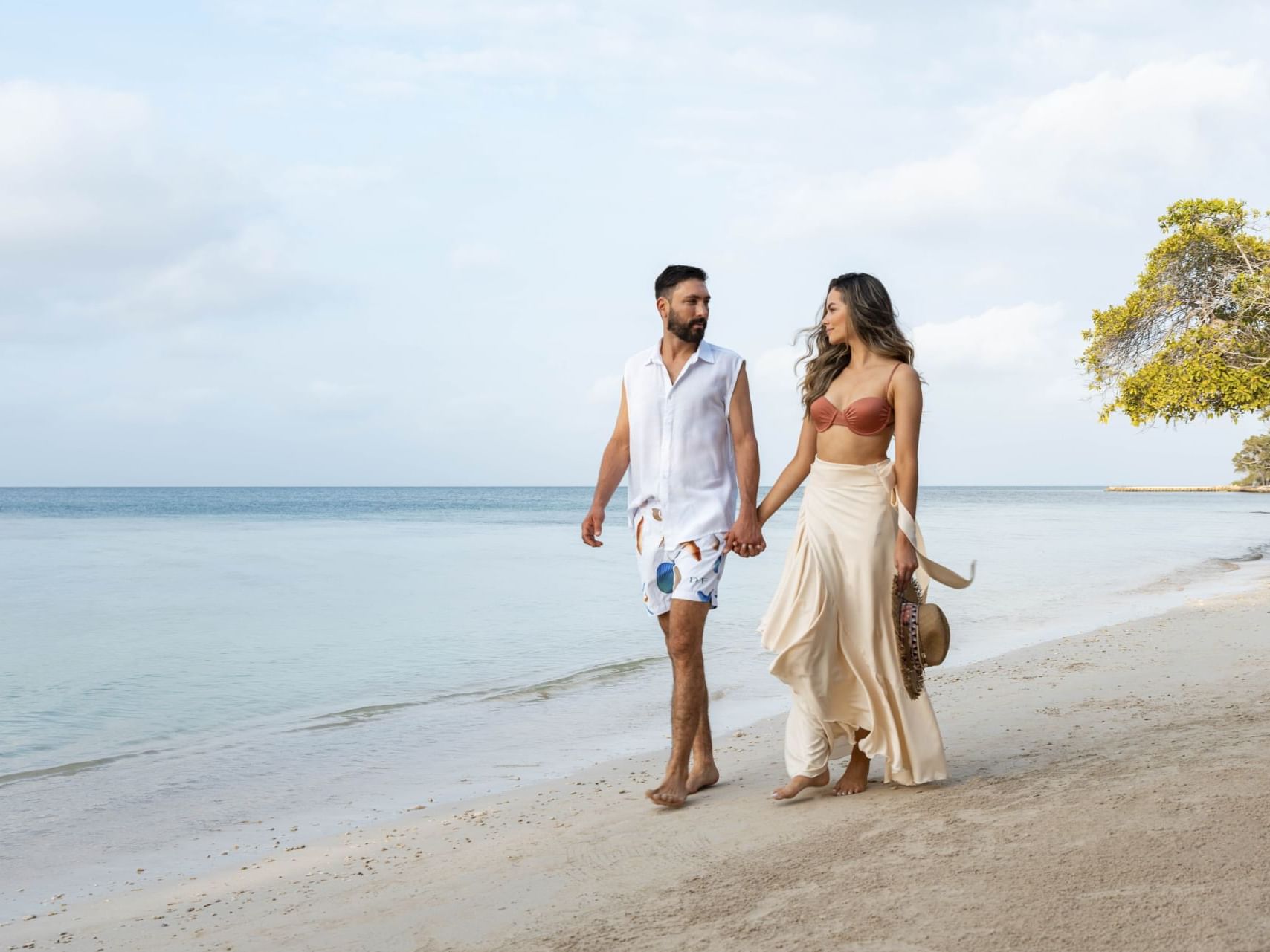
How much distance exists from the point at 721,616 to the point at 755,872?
10.3 meters

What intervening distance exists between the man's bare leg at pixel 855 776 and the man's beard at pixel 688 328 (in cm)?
172

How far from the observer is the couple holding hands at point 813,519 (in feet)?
13.2

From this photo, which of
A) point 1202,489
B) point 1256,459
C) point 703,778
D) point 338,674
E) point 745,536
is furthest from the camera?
point 1202,489

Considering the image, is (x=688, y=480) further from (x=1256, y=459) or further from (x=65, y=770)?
(x=1256, y=459)

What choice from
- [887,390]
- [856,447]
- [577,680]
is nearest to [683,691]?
[856,447]

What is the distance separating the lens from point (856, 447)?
4.06 m

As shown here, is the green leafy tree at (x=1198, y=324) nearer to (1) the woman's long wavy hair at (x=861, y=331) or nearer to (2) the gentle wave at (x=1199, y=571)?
(2) the gentle wave at (x=1199, y=571)

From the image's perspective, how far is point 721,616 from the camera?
44.4ft

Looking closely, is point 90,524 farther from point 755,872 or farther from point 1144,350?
point 755,872

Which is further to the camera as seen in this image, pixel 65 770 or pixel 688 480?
pixel 65 770

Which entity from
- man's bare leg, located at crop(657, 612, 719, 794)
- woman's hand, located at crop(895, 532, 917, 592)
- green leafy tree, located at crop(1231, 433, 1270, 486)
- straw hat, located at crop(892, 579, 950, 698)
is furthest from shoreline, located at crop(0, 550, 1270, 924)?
green leafy tree, located at crop(1231, 433, 1270, 486)

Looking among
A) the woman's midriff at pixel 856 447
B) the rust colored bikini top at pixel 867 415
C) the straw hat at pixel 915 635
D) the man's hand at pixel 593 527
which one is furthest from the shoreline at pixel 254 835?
the rust colored bikini top at pixel 867 415

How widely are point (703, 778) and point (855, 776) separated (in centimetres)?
74

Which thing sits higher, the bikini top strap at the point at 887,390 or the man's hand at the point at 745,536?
the bikini top strap at the point at 887,390
